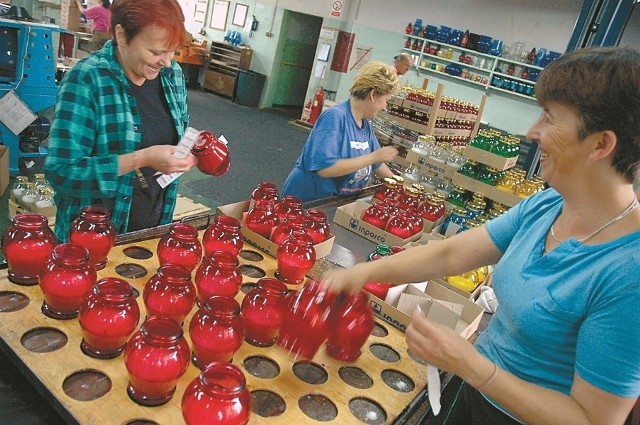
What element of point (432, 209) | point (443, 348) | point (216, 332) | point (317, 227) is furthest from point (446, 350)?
point (432, 209)

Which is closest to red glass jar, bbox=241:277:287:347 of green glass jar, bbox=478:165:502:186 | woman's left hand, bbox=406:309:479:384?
woman's left hand, bbox=406:309:479:384

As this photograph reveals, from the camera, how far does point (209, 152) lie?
5.83 feet

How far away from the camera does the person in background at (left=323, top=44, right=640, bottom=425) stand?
0.95m

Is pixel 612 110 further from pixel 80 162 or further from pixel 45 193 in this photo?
pixel 45 193

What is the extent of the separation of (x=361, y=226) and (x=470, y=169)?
1395 mm

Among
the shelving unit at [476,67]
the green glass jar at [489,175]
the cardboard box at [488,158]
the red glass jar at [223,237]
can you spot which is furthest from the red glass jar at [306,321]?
the shelving unit at [476,67]

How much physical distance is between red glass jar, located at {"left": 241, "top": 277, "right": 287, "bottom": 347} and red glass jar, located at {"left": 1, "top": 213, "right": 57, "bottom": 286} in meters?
0.53

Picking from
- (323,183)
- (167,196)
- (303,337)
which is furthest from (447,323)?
(323,183)

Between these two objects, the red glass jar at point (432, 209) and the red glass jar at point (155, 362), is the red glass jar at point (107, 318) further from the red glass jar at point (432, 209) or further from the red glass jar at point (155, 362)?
the red glass jar at point (432, 209)

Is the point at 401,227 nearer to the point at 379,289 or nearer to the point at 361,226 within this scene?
the point at 361,226

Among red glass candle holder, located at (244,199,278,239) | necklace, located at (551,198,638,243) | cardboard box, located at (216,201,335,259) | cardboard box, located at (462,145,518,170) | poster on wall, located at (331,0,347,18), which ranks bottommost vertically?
cardboard box, located at (216,201,335,259)

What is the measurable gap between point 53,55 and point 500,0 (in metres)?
6.77

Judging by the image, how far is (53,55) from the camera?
466 cm

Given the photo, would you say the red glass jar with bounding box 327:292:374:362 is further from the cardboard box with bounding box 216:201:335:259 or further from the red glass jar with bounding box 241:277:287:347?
the cardboard box with bounding box 216:201:335:259
